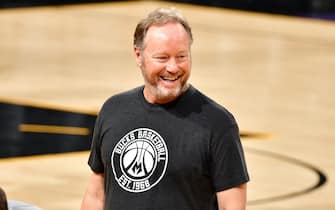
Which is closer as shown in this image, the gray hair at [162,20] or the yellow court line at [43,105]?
the gray hair at [162,20]

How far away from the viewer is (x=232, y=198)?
4.50 meters

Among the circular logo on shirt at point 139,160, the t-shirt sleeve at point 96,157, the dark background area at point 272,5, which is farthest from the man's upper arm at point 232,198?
the dark background area at point 272,5

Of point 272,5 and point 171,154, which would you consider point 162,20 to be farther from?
point 272,5

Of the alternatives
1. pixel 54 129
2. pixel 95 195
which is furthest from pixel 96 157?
pixel 54 129

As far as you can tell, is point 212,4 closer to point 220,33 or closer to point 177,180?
point 220,33

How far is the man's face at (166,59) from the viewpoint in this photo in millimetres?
4434

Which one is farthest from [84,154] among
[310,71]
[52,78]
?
[310,71]

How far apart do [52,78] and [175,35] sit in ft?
34.8

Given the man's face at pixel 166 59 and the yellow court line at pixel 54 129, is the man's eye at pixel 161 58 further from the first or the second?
the yellow court line at pixel 54 129

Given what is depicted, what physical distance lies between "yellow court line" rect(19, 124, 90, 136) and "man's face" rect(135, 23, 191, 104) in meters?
7.13

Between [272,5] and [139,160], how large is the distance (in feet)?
51.1

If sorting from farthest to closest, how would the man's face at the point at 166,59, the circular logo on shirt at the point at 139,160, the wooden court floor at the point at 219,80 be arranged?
the wooden court floor at the point at 219,80, the circular logo on shirt at the point at 139,160, the man's face at the point at 166,59

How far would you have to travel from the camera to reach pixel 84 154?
35.9 ft

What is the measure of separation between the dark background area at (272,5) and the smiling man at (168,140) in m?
14.9
